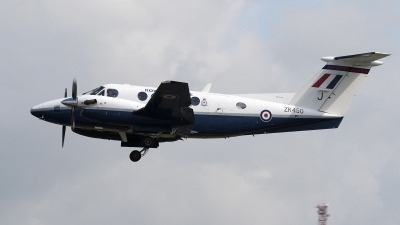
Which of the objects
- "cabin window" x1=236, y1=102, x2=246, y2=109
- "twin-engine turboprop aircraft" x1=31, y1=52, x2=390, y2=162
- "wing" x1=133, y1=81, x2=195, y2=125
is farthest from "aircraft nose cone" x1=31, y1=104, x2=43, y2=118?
"cabin window" x1=236, y1=102, x2=246, y2=109

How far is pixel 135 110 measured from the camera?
2522 centimetres

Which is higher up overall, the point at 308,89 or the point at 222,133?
the point at 308,89

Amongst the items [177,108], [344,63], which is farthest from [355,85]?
[177,108]

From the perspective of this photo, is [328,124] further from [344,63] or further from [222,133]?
[222,133]

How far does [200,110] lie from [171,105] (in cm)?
187

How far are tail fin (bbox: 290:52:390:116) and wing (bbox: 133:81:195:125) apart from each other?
5.17 m

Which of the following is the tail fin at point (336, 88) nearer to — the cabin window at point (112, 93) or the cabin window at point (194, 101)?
the cabin window at point (194, 101)

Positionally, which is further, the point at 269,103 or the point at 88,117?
the point at 269,103

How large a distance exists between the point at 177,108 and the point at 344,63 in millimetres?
7838

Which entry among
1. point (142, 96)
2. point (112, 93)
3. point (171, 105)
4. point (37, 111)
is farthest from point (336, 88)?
point (37, 111)

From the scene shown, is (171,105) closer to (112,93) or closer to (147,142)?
(147,142)

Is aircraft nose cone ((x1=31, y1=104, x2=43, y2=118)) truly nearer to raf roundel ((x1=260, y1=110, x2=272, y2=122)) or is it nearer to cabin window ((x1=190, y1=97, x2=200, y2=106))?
cabin window ((x1=190, y1=97, x2=200, y2=106))

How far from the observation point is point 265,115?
1050 inches

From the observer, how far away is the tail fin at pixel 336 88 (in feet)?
89.5
